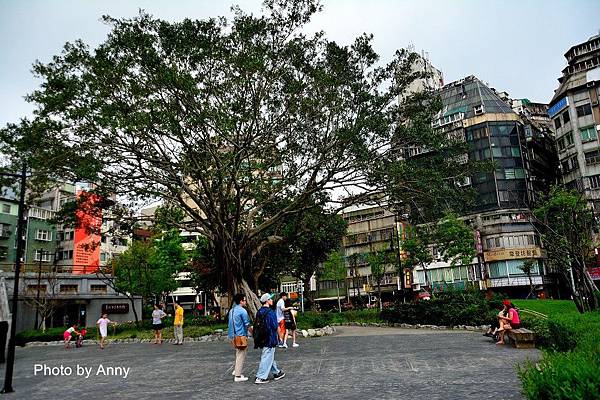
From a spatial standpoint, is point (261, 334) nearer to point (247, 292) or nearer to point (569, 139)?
point (247, 292)

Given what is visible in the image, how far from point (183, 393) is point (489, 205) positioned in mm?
46155

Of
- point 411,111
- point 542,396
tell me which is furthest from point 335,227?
point 542,396

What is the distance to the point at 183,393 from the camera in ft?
29.0

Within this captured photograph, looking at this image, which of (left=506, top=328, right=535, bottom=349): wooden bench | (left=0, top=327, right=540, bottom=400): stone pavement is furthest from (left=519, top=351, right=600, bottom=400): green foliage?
(left=506, top=328, right=535, bottom=349): wooden bench

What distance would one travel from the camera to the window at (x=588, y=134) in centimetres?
4759

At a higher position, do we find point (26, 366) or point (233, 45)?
point (233, 45)

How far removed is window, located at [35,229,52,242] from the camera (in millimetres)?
57344

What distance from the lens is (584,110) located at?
4834cm

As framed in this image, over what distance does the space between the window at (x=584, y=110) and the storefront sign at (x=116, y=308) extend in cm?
4905

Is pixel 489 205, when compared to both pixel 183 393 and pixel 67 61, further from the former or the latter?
pixel 183 393

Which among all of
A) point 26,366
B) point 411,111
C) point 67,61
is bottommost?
point 26,366

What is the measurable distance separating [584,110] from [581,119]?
91cm

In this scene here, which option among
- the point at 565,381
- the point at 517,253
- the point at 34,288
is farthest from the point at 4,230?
the point at 565,381

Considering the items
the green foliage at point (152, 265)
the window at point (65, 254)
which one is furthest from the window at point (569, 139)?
the window at point (65, 254)
